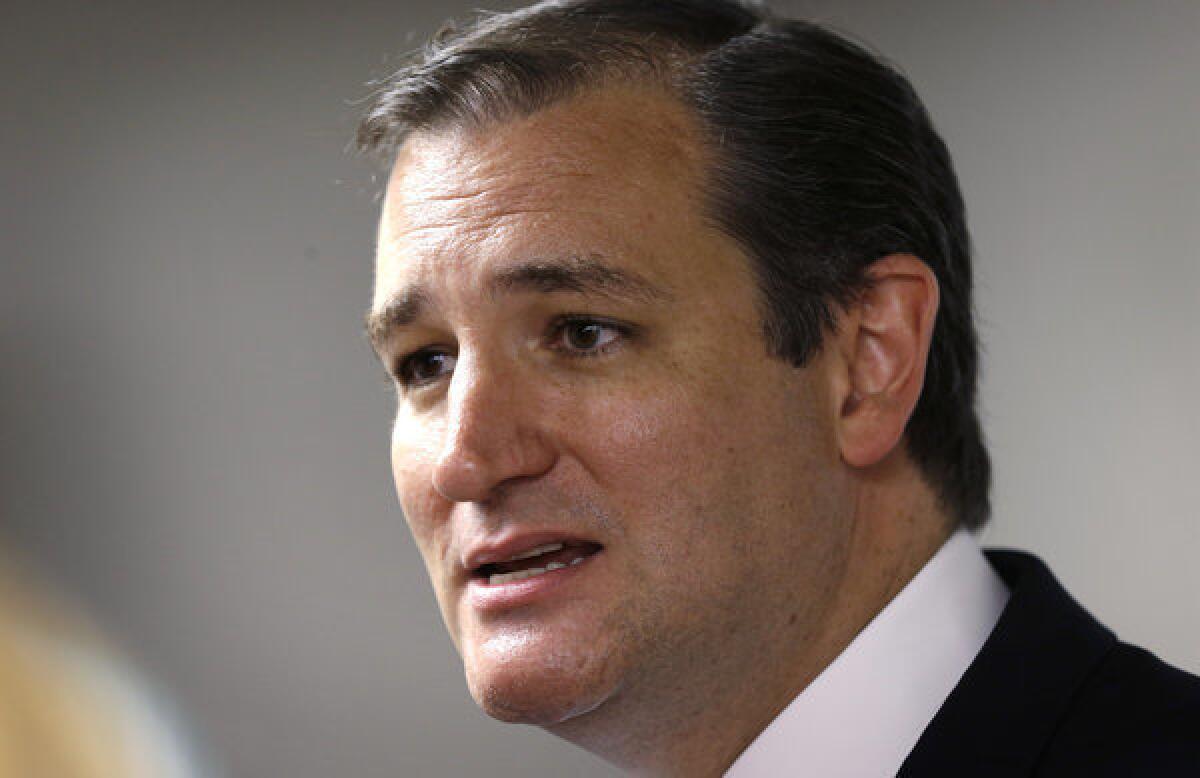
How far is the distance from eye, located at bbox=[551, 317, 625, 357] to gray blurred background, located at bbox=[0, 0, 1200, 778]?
204cm

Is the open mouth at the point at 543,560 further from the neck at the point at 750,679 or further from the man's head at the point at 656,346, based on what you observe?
the neck at the point at 750,679

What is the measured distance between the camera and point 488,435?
1596mm

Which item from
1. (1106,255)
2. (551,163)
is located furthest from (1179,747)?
(1106,255)

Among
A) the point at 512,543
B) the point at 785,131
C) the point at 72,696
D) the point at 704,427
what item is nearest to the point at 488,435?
the point at 512,543

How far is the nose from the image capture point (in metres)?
1.59

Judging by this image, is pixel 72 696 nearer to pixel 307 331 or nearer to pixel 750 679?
pixel 307 331

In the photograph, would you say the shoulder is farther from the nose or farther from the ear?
the nose

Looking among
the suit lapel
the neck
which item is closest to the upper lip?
the neck

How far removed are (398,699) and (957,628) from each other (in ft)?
6.93

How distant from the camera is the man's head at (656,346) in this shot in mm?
1604

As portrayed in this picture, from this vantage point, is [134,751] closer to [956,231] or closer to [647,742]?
[647,742]

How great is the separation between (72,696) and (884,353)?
2.55 metres

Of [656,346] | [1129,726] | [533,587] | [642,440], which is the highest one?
[656,346]

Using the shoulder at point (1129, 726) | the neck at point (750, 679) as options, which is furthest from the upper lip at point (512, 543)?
the shoulder at point (1129, 726)
